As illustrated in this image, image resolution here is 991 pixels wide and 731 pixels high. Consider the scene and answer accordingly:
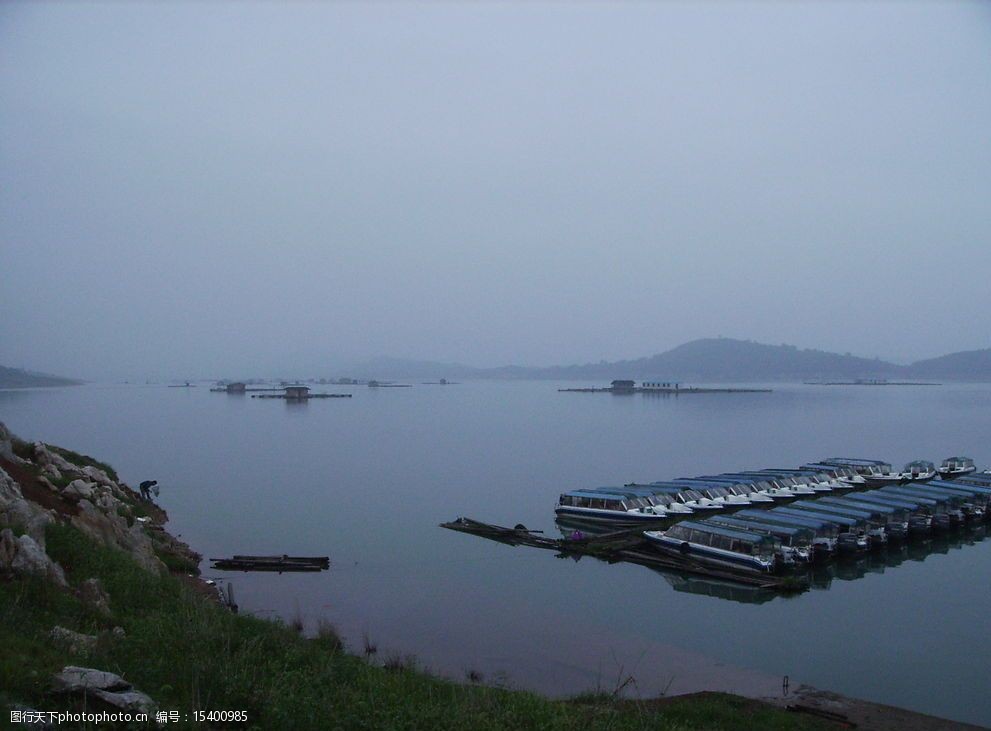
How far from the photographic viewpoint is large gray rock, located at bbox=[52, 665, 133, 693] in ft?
20.3

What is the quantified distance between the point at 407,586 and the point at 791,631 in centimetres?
1027

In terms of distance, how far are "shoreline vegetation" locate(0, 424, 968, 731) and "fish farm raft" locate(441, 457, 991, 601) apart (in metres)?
8.93

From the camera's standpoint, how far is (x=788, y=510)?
79.9ft

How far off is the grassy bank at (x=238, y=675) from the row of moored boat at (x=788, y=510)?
447 inches

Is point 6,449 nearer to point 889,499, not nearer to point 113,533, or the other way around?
point 113,533

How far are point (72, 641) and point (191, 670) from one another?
5.31ft

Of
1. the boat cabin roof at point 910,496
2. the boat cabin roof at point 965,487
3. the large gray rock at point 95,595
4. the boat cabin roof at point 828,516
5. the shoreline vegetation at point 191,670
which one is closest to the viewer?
the shoreline vegetation at point 191,670

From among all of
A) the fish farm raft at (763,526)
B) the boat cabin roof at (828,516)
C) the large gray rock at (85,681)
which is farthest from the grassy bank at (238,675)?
the boat cabin roof at (828,516)

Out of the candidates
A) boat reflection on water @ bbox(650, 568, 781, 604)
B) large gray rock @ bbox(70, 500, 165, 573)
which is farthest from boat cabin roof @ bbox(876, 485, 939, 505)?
large gray rock @ bbox(70, 500, 165, 573)

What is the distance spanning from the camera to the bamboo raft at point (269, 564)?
20.8 m

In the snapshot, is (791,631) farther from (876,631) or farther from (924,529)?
(924,529)

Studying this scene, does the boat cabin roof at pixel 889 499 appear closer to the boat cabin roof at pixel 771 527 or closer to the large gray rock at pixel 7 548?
the boat cabin roof at pixel 771 527

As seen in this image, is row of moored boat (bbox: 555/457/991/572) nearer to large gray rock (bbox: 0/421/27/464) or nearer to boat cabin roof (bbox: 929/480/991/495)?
boat cabin roof (bbox: 929/480/991/495)

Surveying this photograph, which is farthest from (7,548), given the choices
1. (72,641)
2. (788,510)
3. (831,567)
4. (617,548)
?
(788,510)
